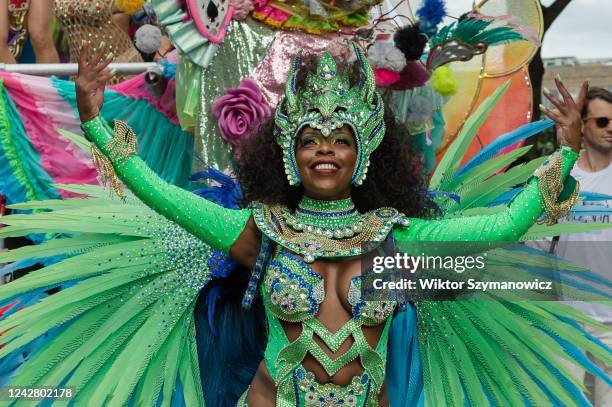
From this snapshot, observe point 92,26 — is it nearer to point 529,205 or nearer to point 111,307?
point 111,307

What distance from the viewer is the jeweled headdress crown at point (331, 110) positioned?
3.20 metres

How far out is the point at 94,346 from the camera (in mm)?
3402

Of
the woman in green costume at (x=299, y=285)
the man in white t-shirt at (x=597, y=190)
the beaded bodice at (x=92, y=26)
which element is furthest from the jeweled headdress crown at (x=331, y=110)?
the beaded bodice at (x=92, y=26)

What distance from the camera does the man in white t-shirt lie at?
13.9 ft

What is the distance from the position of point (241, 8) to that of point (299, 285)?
172 cm

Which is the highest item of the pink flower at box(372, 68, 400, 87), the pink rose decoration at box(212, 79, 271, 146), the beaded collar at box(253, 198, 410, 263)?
the pink flower at box(372, 68, 400, 87)

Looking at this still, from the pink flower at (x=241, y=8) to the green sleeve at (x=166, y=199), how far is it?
1381 mm

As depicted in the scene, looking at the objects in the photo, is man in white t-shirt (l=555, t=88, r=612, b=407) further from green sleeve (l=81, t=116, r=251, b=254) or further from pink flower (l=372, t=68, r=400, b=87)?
green sleeve (l=81, t=116, r=251, b=254)

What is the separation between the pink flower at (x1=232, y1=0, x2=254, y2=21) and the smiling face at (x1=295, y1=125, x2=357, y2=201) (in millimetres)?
1369

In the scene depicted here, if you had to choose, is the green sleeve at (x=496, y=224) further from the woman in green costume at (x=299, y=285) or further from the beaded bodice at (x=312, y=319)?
the beaded bodice at (x=312, y=319)

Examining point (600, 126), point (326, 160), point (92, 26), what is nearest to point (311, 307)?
point (326, 160)

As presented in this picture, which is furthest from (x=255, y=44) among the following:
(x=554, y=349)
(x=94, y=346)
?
(x=554, y=349)

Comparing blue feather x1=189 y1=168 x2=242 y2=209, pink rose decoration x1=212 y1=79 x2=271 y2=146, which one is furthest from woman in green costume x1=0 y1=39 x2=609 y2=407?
pink rose decoration x1=212 y1=79 x2=271 y2=146

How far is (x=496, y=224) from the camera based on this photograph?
3084 millimetres
